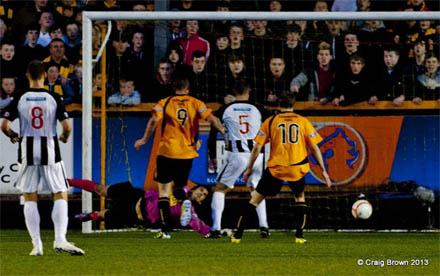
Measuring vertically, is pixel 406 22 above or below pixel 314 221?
above

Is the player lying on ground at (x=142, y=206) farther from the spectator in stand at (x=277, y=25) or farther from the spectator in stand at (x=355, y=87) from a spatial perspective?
the spectator in stand at (x=277, y=25)

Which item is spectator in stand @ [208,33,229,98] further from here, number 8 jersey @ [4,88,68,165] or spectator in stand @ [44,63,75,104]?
number 8 jersey @ [4,88,68,165]

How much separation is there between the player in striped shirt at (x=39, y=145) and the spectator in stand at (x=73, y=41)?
5.47m

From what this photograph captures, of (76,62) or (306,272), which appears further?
(76,62)

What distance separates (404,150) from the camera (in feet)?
45.2

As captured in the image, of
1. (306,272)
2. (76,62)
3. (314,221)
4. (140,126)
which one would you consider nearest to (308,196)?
(314,221)

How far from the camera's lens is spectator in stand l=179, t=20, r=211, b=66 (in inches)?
561

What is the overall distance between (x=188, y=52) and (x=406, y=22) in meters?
3.12

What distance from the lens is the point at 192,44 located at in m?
14.4

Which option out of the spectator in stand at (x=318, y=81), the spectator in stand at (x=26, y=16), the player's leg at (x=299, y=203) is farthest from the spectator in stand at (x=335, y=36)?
the spectator in stand at (x=26, y=16)

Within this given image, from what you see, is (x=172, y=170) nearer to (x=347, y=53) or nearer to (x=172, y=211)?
(x=172, y=211)

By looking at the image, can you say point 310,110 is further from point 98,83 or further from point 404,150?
point 98,83

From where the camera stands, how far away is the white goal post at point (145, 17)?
13203 mm

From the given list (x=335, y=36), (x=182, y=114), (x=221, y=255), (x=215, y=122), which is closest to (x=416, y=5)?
(x=335, y=36)
